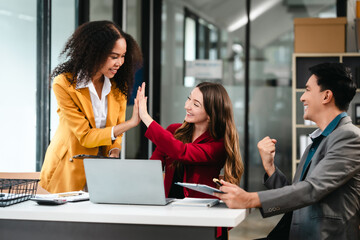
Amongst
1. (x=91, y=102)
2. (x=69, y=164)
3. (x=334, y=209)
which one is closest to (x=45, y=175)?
(x=69, y=164)

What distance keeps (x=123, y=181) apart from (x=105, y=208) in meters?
0.11

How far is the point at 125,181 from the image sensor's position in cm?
171

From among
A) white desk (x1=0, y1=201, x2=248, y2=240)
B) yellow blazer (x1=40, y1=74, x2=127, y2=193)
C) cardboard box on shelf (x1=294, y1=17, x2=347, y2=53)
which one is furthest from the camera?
cardboard box on shelf (x1=294, y1=17, x2=347, y2=53)

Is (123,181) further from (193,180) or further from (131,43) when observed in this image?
(131,43)

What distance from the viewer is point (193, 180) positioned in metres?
2.22

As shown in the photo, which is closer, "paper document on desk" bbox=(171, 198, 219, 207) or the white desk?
the white desk

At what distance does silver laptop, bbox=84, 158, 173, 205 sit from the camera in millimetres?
1683

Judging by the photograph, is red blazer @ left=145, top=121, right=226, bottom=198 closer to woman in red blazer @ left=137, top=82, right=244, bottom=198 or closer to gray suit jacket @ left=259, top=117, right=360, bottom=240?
woman in red blazer @ left=137, top=82, right=244, bottom=198

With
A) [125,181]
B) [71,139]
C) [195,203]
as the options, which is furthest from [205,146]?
[71,139]

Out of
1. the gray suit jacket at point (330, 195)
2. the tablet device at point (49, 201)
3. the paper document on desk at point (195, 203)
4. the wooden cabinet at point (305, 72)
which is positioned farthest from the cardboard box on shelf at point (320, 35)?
the tablet device at point (49, 201)

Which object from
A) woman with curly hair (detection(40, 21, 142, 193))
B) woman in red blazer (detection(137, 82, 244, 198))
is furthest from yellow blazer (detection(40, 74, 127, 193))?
woman in red blazer (detection(137, 82, 244, 198))

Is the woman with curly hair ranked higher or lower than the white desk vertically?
higher

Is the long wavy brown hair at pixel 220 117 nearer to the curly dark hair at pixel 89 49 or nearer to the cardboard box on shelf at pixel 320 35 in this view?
the curly dark hair at pixel 89 49

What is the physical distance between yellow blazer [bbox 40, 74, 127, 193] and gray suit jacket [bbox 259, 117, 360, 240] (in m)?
0.97
